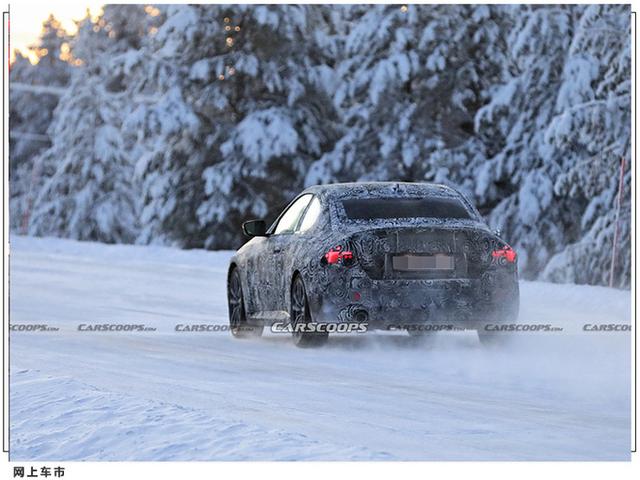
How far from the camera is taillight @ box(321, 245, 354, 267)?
37.9ft

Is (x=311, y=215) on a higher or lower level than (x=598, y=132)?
lower

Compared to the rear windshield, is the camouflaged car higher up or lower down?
lower down

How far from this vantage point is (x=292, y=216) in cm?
1324

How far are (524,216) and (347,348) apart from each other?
2188 cm

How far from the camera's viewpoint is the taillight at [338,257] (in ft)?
37.9

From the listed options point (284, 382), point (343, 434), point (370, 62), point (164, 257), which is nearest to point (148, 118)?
point (370, 62)

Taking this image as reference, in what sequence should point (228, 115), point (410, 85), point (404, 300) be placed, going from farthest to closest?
1. point (228, 115)
2. point (410, 85)
3. point (404, 300)

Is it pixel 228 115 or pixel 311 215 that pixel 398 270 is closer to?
pixel 311 215

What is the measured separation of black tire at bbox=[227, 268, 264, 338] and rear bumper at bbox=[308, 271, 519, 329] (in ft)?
6.75

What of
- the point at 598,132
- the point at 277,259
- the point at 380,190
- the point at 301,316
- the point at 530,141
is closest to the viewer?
the point at 301,316

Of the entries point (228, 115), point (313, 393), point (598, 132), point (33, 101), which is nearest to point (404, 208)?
point (313, 393)

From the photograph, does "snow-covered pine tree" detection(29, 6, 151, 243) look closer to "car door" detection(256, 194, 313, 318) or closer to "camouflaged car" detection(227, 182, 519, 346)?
"car door" detection(256, 194, 313, 318)

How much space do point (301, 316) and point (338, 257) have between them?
782 millimetres

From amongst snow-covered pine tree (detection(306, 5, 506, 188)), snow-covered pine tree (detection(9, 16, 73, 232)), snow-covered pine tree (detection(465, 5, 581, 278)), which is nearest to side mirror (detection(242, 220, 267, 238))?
snow-covered pine tree (detection(465, 5, 581, 278))
